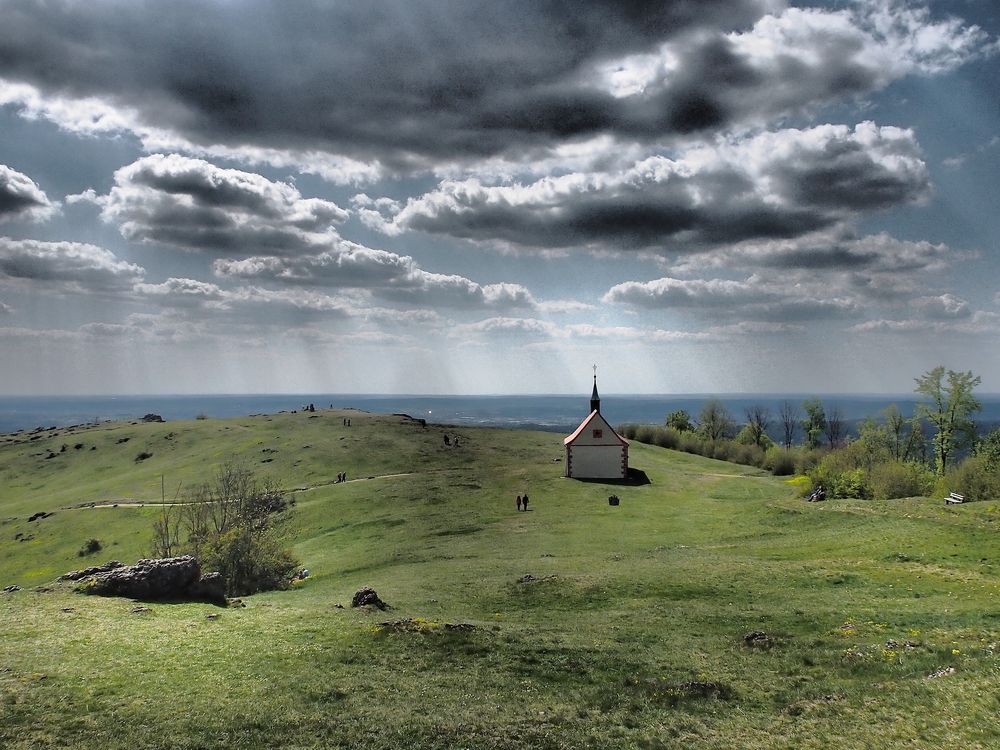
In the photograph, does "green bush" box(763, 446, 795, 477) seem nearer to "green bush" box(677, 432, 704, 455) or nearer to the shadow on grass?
"green bush" box(677, 432, 704, 455)

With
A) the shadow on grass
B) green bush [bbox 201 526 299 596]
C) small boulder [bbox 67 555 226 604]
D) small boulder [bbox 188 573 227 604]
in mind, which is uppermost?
small boulder [bbox 67 555 226 604]

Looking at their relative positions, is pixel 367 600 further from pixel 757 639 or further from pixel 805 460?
pixel 805 460

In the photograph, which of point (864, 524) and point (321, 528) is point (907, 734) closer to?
point (864, 524)

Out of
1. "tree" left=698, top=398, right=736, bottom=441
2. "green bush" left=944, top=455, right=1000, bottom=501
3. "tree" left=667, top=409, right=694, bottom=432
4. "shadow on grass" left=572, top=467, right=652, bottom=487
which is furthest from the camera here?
"tree" left=698, top=398, right=736, bottom=441

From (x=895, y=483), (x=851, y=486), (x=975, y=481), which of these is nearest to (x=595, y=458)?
(x=851, y=486)

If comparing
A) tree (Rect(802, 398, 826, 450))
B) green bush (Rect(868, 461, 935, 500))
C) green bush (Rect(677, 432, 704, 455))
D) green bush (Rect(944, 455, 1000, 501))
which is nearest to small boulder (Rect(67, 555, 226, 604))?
green bush (Rect(868, 461, 935, 500))

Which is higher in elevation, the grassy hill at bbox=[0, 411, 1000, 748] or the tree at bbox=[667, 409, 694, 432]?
the tree at bbox=[667, 409, 694, 432]

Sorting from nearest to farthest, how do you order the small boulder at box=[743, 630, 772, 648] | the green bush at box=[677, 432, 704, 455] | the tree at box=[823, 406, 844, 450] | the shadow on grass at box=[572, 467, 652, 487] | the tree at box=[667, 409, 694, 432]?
the small boulder at box=[743, 630, 772, 648] < the shadow on grass at box=[572, 467, 652, 487] < the green bush at box=[677, 432, 704, 455] < the tree at box=[823, 406, 844, 450] < the tree at box=[667, 409, 694, 432]

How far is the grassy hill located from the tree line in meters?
16.4

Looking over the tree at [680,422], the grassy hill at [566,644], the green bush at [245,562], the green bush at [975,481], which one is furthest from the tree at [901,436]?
the green bush at [245,562]

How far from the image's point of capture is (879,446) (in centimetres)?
12350

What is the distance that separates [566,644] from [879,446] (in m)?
121

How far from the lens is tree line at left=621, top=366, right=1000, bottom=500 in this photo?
242 feet

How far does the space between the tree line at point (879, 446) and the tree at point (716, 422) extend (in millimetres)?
289
